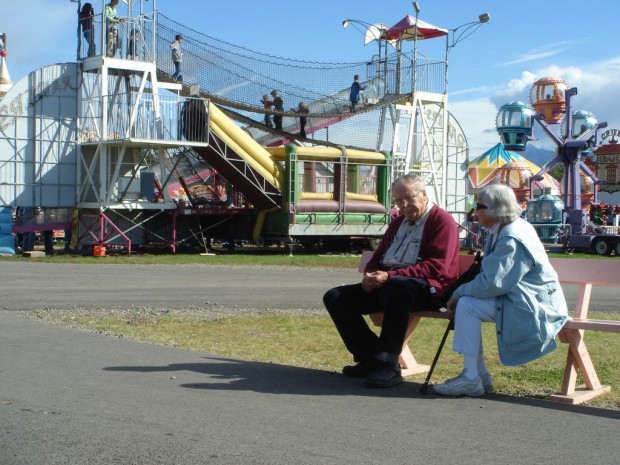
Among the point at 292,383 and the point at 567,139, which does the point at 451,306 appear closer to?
the point at 292,383

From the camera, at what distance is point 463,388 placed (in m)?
7.06

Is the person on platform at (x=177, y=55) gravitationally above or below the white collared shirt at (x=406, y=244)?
above

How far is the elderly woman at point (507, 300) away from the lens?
22.8 ft

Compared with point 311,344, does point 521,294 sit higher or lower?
higher

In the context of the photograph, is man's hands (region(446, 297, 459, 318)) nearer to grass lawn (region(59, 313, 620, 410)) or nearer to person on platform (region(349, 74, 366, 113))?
grass lawn (region(59, 313, 620, 410))

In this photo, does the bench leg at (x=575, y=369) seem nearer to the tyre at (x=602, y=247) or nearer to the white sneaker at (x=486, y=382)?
the white sneaker at (x=486, y=382)

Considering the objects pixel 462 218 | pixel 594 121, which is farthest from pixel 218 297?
pixel 594 121

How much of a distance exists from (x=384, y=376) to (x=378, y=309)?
0.96 meters

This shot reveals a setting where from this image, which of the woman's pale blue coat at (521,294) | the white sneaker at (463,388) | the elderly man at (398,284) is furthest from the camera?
the elderly man at (398,284)

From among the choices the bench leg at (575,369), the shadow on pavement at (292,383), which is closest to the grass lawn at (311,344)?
the bench leg at (575,369)

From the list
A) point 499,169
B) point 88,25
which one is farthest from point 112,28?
point 499,169

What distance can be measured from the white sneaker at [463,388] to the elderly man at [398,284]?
481mm

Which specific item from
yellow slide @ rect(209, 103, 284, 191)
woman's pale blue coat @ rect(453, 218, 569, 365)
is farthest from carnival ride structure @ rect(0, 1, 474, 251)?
woman's pale blue coat @ rect(453, 218, 569, 365)

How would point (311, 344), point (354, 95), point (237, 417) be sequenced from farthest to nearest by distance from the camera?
point (354, 95) → point (311, 344) → point (237, 417)
